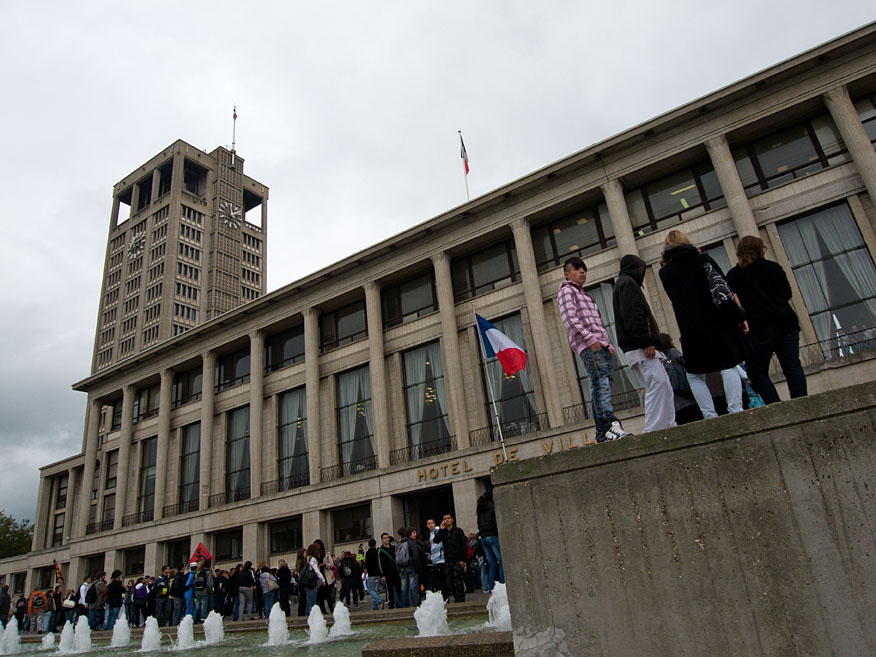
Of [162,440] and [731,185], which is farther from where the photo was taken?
[162,440]

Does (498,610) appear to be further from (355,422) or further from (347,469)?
(355,422)

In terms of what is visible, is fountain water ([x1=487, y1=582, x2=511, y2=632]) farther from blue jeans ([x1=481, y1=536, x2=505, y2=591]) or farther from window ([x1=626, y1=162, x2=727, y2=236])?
window ([x1=626, y1=162, x2=727, y2=236])

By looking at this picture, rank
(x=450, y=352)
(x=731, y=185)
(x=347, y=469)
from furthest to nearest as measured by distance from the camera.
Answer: (x=347, y=469) < (x=450, y=352) < (x=731, y=185)

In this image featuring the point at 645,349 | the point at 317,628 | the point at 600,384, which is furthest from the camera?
the point at 317,628

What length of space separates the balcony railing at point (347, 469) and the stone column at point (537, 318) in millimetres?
9487

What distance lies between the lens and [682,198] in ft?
82.3

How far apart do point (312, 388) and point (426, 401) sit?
6817mm

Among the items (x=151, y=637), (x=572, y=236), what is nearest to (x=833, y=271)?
(x=572, y=236)

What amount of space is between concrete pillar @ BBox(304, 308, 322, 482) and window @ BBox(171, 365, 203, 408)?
11.1 metres

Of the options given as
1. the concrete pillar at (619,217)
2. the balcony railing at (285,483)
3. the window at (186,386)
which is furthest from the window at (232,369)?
the concrete pillar at (619,217)

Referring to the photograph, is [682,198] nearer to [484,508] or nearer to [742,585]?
[484,508]

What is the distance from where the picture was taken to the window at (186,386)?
39.1 m

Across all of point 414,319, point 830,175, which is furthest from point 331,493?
point 830,175

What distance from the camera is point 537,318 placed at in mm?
25500
